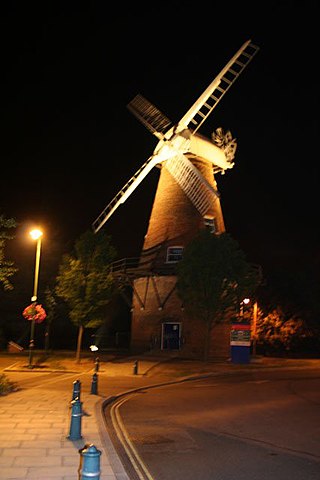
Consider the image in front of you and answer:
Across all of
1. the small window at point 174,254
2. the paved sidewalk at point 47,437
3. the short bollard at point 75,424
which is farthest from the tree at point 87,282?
the short bollard at point 75,424

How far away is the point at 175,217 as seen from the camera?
1379 inches

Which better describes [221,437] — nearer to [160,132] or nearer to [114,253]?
[114,253]

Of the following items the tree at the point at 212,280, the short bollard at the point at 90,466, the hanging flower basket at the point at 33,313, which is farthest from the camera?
the tree at the point at 212,280

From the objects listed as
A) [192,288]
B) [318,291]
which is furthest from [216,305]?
[318,291]

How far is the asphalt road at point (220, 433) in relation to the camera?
779cm

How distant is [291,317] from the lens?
41.1 meters

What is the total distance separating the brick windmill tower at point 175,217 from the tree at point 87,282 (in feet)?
20.8

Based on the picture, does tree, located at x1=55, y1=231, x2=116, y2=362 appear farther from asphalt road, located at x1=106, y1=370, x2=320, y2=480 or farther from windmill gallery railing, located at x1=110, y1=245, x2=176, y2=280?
asphalt road, located at x1=106, y1=370, x2=320, y2=480

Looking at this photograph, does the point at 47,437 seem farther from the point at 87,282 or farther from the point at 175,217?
the point at 175,217

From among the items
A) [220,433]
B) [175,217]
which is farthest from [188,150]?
[220,433]

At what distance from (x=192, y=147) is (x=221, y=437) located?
2614 cm

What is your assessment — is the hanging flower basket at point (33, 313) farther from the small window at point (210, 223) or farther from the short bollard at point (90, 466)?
the short bollard at point (90, 466)

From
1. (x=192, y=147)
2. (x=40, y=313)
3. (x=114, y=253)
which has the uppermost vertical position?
(x=192, y=147)

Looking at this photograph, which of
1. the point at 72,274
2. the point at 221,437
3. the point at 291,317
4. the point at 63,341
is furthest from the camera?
the point at 63,341
